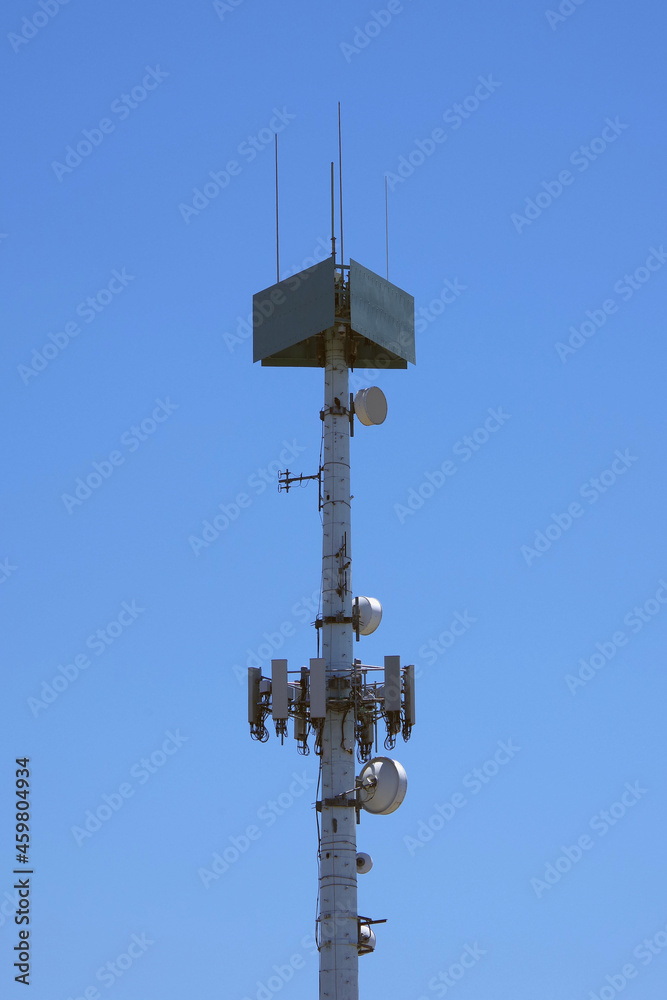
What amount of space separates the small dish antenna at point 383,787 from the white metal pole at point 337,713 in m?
0.60

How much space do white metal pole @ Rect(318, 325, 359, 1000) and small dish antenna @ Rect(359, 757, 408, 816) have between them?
602 millimetres

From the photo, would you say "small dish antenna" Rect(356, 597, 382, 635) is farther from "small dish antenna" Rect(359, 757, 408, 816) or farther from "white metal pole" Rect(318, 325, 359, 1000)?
"small dish antenna" Rect(359, 757, 408, 816)

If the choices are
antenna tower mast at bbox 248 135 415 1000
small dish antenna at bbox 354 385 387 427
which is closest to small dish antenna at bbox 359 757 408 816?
antenna tower mast at bbox 248 135 415 1000

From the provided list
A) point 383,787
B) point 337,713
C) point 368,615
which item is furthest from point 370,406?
point 383,787

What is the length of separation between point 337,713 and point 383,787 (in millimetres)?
3015

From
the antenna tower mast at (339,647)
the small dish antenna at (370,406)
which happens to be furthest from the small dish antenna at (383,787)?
the small dish antenna at (370,406)

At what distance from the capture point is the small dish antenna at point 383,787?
63594mm

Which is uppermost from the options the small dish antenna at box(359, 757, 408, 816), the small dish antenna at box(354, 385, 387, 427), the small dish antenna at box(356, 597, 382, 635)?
the small dish antenna at box(354, 385, 387, 427)

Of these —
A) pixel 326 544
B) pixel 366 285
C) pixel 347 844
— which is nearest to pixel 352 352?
pixel 366 285

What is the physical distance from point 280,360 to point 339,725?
46.8 feet

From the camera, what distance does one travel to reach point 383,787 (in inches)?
2506

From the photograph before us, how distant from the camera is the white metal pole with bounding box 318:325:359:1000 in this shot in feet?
207

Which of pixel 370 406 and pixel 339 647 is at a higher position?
pixel 370 406

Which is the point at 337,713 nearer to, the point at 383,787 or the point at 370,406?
the point at 383,787
